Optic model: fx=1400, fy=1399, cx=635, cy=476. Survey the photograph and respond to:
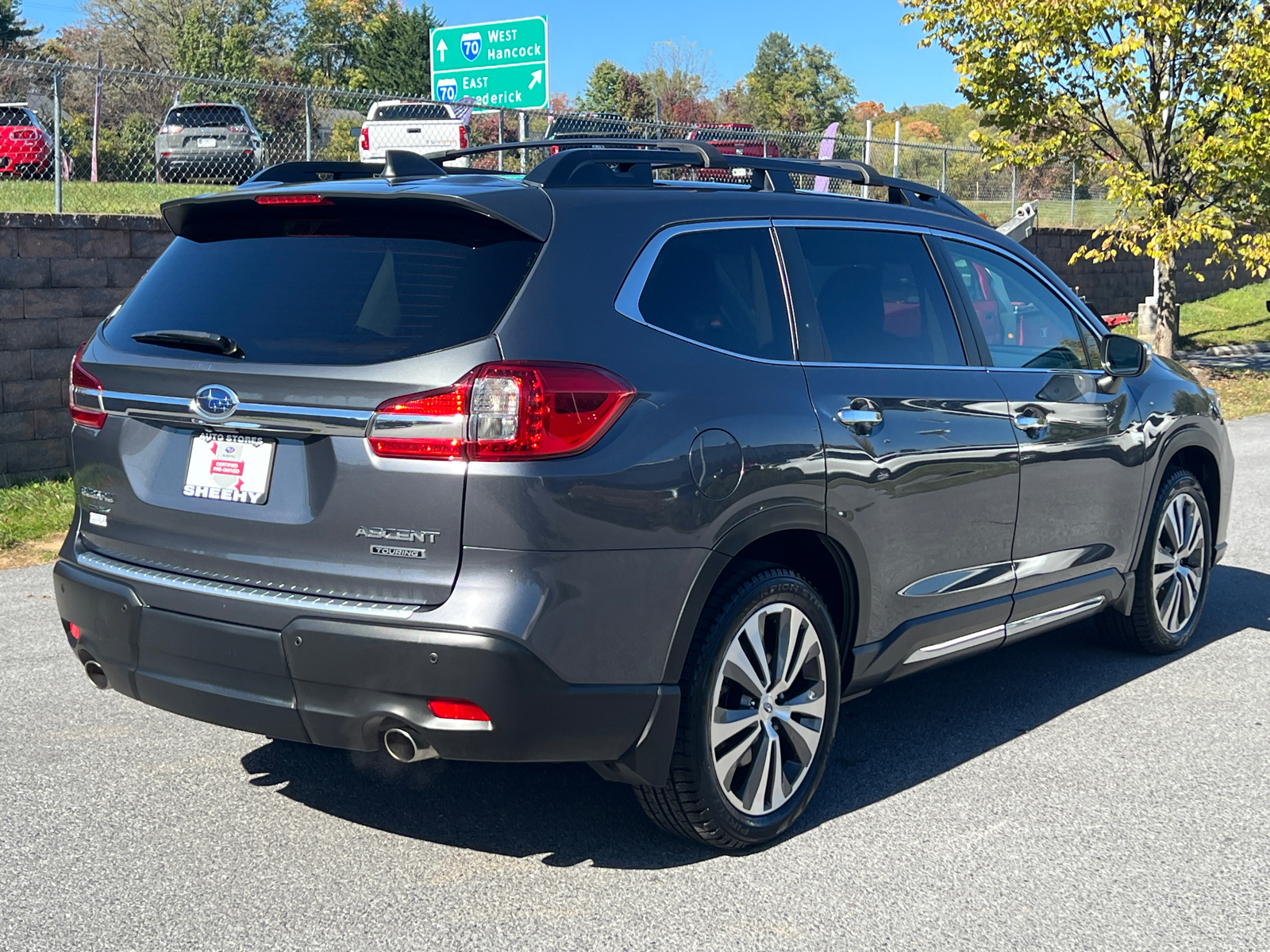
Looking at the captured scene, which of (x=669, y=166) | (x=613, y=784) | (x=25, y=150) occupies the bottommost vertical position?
(x=613, y=784)

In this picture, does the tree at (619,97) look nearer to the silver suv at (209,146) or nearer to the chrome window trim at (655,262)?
the silver suv at (209,146)

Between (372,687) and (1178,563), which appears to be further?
(1178,563)

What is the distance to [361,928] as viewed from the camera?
3.39 metres

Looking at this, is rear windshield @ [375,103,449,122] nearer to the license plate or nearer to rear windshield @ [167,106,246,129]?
rear windshield @ [167,106,246,129]

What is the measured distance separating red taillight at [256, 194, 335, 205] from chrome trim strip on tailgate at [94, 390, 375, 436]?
2.00 feet

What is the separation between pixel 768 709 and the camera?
3.95 m

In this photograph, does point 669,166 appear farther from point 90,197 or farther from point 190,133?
point 190,133

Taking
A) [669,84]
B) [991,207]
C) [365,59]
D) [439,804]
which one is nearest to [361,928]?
[439,804]

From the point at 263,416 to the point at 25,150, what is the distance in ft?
29.1

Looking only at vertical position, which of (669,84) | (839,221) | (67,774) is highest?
(669,84)

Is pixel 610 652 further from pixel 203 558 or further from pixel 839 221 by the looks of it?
pixel 839 221

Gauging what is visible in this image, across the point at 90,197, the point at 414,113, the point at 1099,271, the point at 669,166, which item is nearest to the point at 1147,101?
the point at 1099,271

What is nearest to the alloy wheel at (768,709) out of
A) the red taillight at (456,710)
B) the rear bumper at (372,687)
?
the rear bumper at (372,687)

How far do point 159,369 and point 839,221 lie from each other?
7.06 feet
